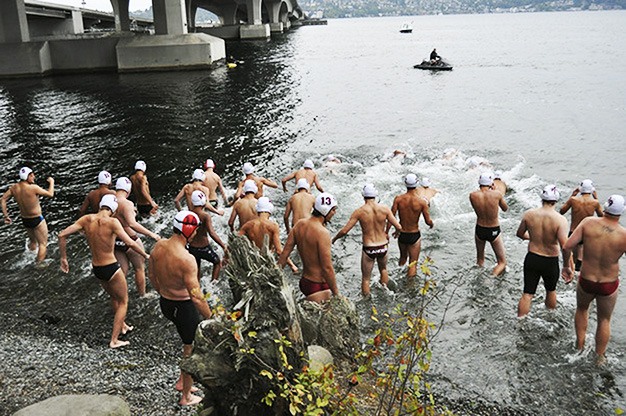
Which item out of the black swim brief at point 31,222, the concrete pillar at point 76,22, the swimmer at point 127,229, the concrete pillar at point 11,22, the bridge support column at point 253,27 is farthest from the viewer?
the bridge support column at point 253,27

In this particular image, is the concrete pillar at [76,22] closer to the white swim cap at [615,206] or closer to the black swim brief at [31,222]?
the black swim brief at [31,222]

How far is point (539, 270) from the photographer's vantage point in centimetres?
980

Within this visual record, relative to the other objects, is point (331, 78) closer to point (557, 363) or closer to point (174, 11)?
point (174, 11)

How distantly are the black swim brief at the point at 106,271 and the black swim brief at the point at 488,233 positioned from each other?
6989 mm

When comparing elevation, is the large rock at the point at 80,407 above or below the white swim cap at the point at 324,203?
below

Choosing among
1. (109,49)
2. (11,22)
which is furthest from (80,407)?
(11,22)

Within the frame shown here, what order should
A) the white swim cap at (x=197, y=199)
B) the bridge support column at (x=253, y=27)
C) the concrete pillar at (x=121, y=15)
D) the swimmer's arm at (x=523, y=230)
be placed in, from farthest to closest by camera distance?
the bridge support column at (x=253, y=27) < the concrete pillar at (x=121, y=15) < the white swim cap at (x=197, y=199) < the swimmer's arm at (x=523, y=230)

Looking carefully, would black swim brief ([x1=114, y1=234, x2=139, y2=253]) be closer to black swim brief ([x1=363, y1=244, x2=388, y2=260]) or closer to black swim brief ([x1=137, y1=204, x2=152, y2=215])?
black swim brief ([x1=137, y1=204, x2=152, y2=215])

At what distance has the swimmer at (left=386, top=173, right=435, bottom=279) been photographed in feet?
37.4

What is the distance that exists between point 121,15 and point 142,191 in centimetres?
7304

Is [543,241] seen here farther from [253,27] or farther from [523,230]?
[253,27]

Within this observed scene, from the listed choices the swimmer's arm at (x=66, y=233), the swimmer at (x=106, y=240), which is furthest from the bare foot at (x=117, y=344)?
the swimmer's arm at (x=66, y=233)

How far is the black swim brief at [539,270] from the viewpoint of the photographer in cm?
973

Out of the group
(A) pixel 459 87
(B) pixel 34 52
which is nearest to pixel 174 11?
(B) pixel 34 52
